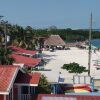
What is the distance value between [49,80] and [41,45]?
64054 mm

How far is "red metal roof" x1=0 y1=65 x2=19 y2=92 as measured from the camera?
16.5 m

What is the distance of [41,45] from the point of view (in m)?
87.9

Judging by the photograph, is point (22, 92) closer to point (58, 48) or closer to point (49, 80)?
point (49, 80)

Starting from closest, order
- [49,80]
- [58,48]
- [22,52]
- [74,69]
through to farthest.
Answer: [49,80] < [74,69] < [22,52] < [58,48]

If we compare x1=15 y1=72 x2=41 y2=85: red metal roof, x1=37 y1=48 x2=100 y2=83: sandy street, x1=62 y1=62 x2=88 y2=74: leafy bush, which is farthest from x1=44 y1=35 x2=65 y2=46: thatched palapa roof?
x1=15 y1=72 x2=41 y2=85: red metal roof

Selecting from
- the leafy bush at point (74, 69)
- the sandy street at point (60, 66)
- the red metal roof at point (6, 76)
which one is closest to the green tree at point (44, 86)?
the sandy street at point (60, 66)

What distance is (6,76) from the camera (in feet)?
57.7

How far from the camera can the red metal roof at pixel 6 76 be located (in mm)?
16541

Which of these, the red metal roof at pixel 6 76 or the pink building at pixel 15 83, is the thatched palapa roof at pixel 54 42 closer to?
the pink building at pixel 15 83

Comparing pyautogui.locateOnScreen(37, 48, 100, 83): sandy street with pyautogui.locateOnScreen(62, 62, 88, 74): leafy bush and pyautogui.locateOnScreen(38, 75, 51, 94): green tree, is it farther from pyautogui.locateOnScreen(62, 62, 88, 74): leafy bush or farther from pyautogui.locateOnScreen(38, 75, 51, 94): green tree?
pyautogui.locateOnScreen(62, 62, 88, 74): leafy bush

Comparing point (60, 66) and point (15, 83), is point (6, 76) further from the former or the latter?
point (60, 66)

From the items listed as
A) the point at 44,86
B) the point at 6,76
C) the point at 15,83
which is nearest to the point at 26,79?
the point at 15,83

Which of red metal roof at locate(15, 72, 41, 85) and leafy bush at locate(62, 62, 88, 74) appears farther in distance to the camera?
leafy bush at locate(62, 62, 88, 74)

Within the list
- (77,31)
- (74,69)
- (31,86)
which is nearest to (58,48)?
(74,69)
